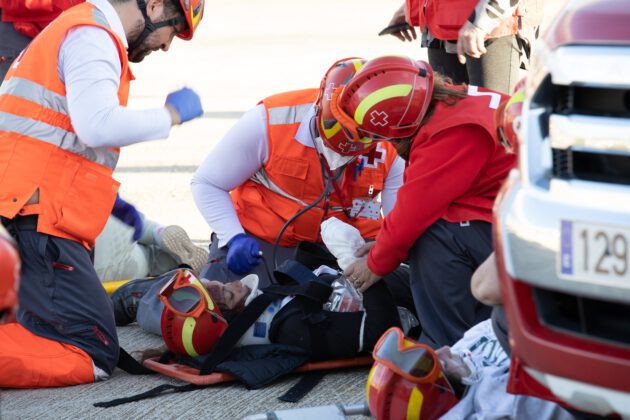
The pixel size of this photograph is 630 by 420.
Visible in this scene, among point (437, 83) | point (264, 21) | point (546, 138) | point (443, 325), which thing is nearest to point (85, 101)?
point (437, 83)

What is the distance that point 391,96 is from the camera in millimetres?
3531

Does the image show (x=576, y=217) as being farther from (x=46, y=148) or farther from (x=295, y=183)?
(x=295, y=183)

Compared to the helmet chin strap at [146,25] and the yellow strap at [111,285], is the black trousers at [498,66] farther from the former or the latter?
the yellow strap at [111,285]

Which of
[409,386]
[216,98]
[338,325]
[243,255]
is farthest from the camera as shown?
[216,98]

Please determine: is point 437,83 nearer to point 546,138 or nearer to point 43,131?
point 43,131

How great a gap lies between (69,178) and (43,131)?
0.21 metres

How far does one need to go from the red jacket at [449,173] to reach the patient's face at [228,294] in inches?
27.2

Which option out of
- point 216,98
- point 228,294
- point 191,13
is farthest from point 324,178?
point 216,98

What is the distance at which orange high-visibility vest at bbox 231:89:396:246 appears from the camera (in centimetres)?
457

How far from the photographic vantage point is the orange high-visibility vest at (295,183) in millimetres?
4574

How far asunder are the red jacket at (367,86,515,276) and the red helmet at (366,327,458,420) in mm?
998

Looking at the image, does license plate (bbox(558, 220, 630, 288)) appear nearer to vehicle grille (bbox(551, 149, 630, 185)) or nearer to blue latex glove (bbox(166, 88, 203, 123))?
vehicle grille (bbox(551, 149, 630, 185))

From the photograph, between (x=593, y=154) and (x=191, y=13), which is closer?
(x=593, y=154)

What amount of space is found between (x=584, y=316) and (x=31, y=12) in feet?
14.0
